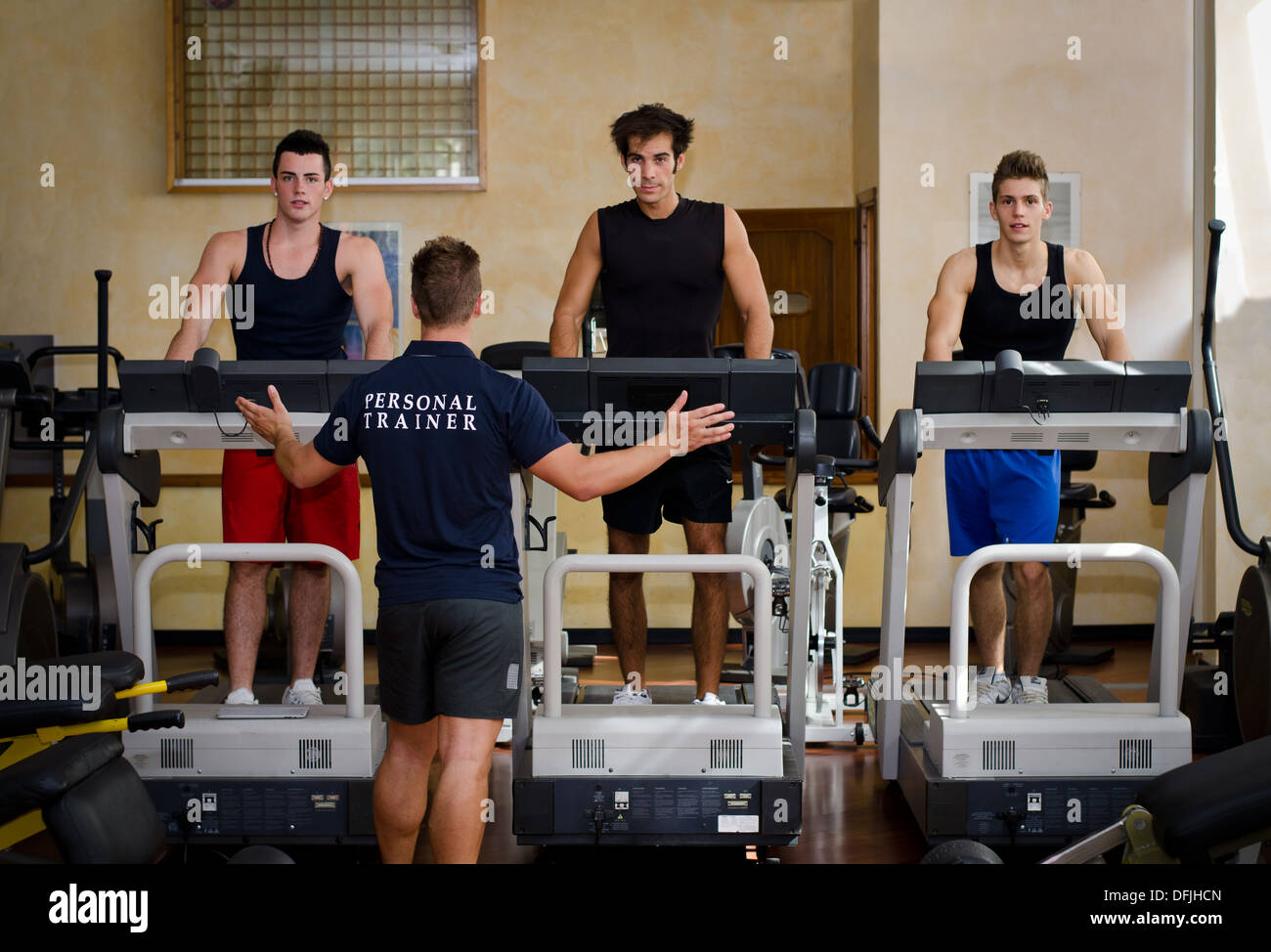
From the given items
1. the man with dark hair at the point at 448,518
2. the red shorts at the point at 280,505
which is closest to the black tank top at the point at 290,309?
the red shorts at the point at 280,505

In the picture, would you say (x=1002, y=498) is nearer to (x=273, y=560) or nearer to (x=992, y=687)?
(x=992, y=687)

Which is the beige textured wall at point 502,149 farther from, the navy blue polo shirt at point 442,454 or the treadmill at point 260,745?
the navy blue polo shirt at point 442,454

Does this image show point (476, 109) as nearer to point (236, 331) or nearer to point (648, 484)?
point (236, 331)

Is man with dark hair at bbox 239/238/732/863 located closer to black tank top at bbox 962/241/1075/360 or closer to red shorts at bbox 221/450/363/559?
red shorts at bbox 221/450/363/559

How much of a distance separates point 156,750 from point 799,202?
4488 millimetres

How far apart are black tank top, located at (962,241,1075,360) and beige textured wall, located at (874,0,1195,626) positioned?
2.24 metres

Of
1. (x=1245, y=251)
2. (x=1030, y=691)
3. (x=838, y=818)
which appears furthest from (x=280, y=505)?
(x=1245, y=251)

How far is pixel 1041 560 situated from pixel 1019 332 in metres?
0.90

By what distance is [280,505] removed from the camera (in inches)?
141

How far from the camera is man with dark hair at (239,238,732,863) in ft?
8.30

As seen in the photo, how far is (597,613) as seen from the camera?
A: 253 inches

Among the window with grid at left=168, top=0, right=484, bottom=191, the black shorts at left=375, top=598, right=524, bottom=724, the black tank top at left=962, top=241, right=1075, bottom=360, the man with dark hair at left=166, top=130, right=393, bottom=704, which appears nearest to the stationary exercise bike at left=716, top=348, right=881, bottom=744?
the black tank top at left=962, top=241, right=1075, bottom=360

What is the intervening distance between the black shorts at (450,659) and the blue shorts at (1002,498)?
1.68 metres
